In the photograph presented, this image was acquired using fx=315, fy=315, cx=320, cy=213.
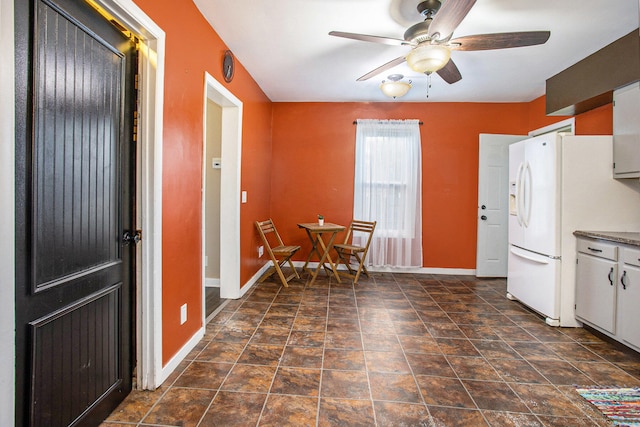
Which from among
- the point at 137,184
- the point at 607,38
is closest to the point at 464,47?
the point at 607,38

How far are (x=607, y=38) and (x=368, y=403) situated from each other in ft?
11.2

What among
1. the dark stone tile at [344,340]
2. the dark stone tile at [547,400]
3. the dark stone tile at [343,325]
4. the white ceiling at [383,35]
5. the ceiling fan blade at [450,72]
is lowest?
the dark stone tile at [547,400]

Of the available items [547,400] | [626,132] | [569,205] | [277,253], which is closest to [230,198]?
[277,253]

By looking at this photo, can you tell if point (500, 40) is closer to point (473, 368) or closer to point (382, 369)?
point (473, 368)

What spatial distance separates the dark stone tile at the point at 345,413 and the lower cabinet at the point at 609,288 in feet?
6.65

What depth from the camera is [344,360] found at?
215 centimetres

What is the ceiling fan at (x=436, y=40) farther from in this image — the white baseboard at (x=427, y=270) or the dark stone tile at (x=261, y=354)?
the white baseboard at (x=427, y=270)

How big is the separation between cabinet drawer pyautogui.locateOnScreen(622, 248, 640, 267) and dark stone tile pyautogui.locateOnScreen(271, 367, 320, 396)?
92.2 inches

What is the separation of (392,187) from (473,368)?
2.79 meters

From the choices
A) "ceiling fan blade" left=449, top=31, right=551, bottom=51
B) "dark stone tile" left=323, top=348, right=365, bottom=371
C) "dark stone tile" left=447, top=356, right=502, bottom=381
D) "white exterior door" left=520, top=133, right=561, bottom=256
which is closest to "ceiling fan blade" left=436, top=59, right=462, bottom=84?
"ceiling fan blade" left=449, top=31, right=551, bottom=51

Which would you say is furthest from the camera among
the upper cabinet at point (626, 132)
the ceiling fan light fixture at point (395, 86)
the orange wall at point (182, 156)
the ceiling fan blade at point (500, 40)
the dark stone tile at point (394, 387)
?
the ceiling fan light fixture at point (395, 86)

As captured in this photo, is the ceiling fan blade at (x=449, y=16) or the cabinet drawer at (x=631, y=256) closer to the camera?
the ceiling fan blade at (x=449, y=16)

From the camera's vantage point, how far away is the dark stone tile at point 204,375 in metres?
1.86

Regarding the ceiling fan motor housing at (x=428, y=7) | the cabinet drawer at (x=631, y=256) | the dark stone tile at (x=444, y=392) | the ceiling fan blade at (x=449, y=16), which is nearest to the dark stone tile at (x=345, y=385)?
the dark stone tile at (x=444, y=392)
